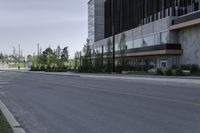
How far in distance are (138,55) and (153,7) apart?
30.8ft

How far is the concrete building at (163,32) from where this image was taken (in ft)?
180

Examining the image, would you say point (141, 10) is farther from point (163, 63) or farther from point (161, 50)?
point (161, 50)

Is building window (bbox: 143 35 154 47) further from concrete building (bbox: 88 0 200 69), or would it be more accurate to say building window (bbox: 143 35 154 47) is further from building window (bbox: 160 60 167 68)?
building window (bbox: 160 60 167 68)

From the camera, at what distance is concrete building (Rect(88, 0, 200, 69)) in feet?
180

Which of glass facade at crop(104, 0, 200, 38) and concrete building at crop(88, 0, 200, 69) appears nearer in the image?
concrete building at crop(88, 0, 200, 69)

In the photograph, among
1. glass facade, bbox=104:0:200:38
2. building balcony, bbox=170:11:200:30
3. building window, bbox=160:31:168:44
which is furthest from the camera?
building window, bbox=160:31:168:44

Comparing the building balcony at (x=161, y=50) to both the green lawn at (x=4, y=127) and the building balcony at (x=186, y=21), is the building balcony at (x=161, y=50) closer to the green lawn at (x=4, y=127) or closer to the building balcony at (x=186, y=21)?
the building balcony at (x=186, y=21)

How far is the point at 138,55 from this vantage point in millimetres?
71875

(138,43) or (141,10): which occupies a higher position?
(141,10)

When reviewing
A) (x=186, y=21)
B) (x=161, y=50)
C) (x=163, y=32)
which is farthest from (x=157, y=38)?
(x=186, y=21)

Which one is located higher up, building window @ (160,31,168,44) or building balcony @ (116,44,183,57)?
building window @ (160,31,168,44)

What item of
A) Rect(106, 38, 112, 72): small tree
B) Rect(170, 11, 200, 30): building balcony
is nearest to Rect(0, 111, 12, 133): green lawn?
Rect(170, 11, 200, 30): building balcony

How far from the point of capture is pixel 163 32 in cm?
6125

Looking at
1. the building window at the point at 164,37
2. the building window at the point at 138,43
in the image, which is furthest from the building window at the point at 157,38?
the building window at the point at 138,43
